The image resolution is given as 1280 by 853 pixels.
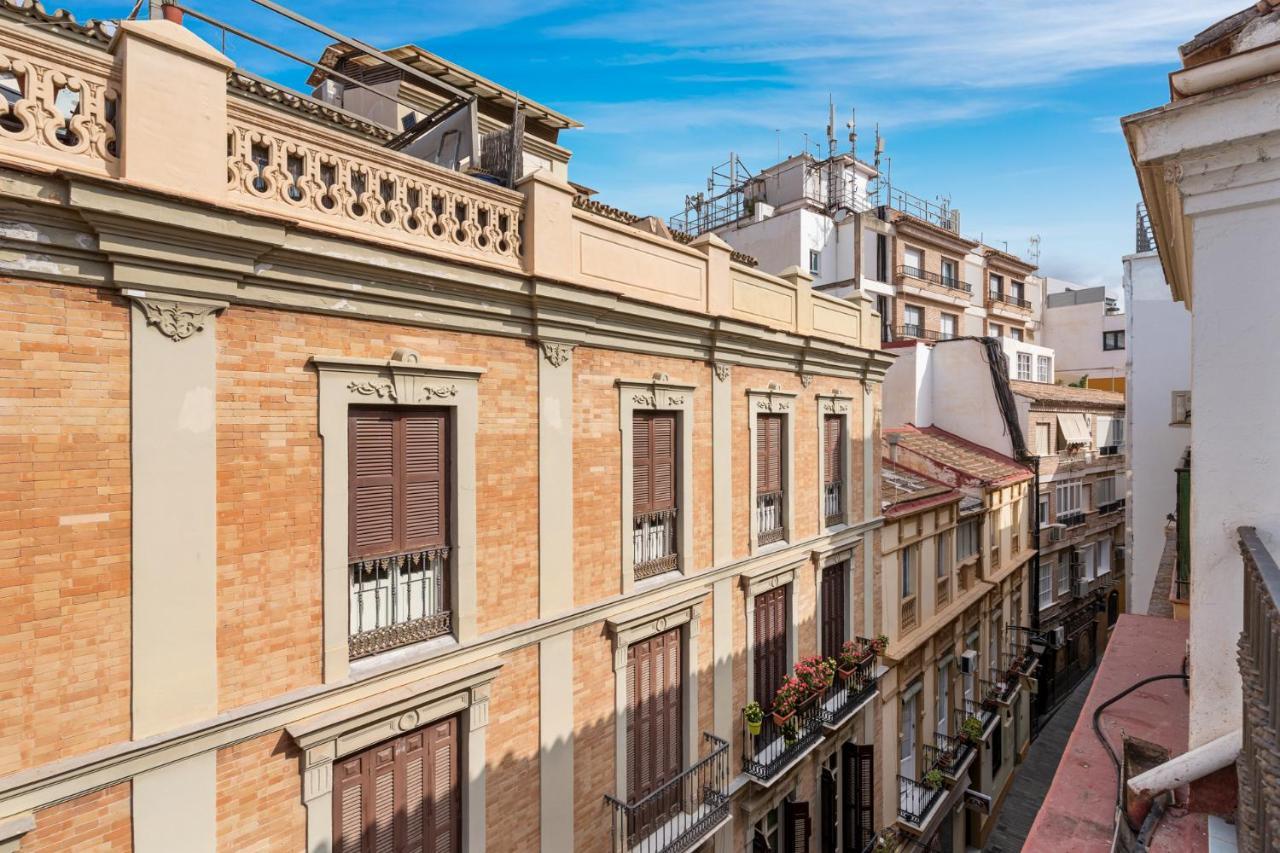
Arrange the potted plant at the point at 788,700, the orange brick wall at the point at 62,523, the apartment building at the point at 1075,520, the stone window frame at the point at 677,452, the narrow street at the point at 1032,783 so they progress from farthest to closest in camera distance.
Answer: the apartment building at the point at 1075,520, the narrow street at the point at 1032,783, the potted plant at the point at 788,700, the stone window frame at the point at 677,452, the orange brick wall at the point at 62,523

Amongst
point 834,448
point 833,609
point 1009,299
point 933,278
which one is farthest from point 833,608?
point 1009,299

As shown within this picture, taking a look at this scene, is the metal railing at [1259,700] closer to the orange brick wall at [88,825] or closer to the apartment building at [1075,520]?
the orange brick wall at [88,825]

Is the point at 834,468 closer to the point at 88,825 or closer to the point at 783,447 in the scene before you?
the point at 783,447

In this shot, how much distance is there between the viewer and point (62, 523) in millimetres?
4707

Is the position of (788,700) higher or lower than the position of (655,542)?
lower

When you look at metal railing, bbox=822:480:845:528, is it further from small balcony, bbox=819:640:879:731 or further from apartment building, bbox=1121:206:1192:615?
apartment building, bbox=1121:206:1192:615

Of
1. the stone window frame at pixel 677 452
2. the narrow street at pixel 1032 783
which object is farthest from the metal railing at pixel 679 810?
the narrow street at pixel 1032 783

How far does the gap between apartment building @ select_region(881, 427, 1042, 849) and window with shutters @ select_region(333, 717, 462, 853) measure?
10.7m

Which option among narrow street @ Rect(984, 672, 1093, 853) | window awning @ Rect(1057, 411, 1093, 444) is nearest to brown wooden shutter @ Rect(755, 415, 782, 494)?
narrow street @ Rect(984, 672, 1093, 853)

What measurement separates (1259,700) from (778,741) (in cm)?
940

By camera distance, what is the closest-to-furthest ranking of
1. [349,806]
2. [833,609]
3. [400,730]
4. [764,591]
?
[349,806], [400,730], [764,591], [833,609]

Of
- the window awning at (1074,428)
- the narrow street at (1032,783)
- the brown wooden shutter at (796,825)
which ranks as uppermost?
the window awning at (1074,428)

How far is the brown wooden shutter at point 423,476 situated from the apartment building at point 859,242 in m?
21.4

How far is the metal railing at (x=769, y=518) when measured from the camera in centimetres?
1166
